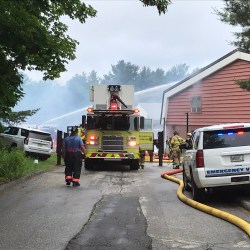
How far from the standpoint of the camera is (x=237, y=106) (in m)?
24.6

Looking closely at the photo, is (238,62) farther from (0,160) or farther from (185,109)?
(0,160)

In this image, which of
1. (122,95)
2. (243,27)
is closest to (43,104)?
(122,95)

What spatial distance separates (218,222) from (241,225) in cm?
71

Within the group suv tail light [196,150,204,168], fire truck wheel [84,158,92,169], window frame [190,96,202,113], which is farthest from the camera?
window frame [190,96,202,113]

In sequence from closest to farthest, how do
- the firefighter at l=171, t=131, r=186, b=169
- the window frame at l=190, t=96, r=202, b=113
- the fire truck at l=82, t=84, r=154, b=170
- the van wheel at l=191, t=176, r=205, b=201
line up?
1. the van wheel at l=191, t=176, r=205, b=201
2. the fire truck at l=82, t=84, r=154, b=170
3. the firefighter at l=171, t=131, r=186, b=169
4. the window frame at l=190, t=96, r=202, b=113

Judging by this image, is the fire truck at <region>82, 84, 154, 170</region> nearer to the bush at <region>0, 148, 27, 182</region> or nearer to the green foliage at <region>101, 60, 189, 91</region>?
the bush at <region>0, 148, 27, 182</region>

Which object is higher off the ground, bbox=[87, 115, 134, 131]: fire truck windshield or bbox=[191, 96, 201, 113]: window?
bbox=[191, 96, 201, 113]: window

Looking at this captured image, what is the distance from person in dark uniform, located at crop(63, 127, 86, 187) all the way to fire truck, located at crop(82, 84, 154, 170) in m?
5.36

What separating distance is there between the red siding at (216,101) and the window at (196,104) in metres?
0.20

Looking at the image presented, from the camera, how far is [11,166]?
1370 cm

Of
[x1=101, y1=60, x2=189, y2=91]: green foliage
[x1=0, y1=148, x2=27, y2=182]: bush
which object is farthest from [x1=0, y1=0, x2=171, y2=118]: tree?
[x1=101, y1=60, x2=189, y2=91]: green foliage

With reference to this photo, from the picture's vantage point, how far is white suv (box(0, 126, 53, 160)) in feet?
70.4

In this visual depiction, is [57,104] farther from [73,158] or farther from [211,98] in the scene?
[73,158]

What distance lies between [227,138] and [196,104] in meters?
18.4
